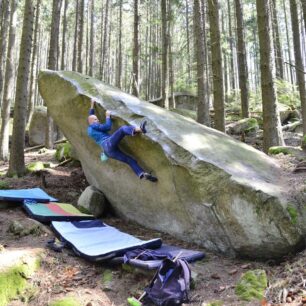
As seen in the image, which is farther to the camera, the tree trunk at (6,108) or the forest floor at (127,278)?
the tree trunk at (6,108)

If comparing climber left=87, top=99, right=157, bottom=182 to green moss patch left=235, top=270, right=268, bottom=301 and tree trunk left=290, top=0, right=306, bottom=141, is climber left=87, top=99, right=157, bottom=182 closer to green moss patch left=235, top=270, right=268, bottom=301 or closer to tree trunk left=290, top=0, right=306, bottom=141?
green moss patch left=235, top=270, right=268, bottom=301

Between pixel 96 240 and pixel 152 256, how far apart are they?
4.74ft

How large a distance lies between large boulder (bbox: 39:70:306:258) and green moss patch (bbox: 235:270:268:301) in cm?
58

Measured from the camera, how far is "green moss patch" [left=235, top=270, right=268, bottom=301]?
394cm

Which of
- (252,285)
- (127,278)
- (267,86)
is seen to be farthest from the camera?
(267,86)

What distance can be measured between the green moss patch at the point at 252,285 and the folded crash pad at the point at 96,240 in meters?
1.56

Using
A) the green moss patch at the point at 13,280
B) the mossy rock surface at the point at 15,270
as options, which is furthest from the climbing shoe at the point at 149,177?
the green moss patch at the point at 13,280

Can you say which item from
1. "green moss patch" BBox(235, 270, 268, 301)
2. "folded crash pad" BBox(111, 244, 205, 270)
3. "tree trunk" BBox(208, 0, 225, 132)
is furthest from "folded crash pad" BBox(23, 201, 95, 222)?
"tree trunk" BBox(208, 0, 225, 132)

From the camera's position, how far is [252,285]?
411 cm

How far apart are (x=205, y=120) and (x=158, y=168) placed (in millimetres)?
6074

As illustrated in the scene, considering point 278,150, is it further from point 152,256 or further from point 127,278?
point 127,278

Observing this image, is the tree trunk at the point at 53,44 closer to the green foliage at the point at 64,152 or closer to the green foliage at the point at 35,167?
the green foliage at the point at 64,152

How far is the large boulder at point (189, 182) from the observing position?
4824 mm

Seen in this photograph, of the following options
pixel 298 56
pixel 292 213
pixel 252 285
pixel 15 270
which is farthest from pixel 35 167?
pixel 298 56
